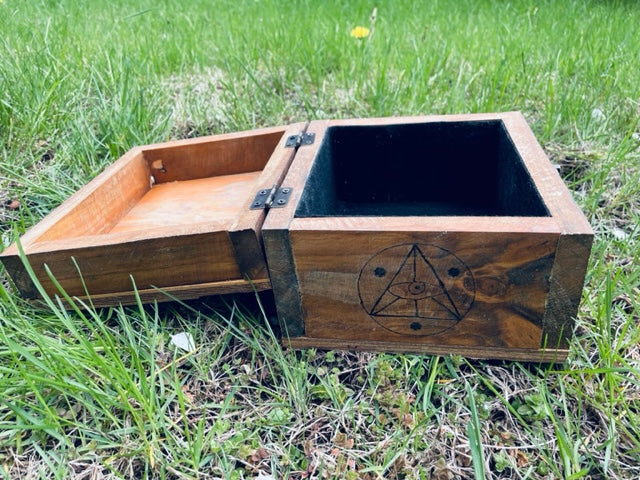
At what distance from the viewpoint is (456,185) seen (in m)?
1.53

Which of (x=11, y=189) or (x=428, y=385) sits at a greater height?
(x=11, y=189)

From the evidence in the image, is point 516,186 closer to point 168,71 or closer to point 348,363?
point 348,363

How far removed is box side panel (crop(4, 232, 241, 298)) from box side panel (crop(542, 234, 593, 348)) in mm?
637

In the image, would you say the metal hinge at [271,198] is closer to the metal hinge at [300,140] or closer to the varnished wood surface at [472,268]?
the varnished wood surface at [472,268]

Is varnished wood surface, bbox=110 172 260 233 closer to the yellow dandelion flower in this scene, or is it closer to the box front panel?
the box front panel

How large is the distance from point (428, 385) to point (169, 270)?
23.8 inches

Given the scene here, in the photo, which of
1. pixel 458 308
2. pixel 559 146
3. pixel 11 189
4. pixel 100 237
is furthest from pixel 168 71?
pixel 458 308

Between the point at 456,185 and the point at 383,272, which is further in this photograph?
the point at 456,185

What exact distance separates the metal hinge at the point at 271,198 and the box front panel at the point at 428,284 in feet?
0.44

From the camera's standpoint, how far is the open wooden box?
0.97 meters

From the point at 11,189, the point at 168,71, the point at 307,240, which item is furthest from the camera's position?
the point at 168,71

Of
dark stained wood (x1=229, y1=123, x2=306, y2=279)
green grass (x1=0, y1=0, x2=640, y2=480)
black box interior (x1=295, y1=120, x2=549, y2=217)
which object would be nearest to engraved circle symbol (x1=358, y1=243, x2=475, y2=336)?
green grass (x1=0, y1=0, x2=640, y2=480)

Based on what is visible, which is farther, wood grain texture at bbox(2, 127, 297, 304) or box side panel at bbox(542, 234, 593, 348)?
wood grain texture at bbox(2, 127, 297, 304)

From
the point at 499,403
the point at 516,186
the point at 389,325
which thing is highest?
the point at 516,186
